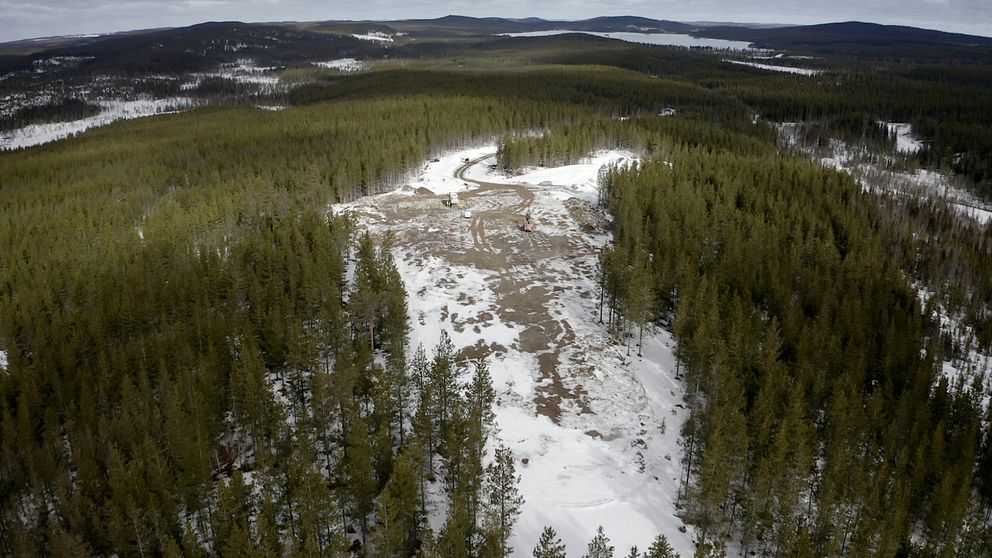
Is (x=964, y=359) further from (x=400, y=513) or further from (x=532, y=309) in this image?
(x=400, y=513)

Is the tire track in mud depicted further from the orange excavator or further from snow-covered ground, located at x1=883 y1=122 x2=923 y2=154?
snow-covered ground, located at x1=883 y1=122 x2=923 y2=154

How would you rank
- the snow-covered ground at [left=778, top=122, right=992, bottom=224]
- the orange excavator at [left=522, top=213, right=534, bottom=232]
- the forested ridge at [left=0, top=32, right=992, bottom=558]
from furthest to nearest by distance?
the snow-covered ground at [left=778, top=122, right=992, bottom=224], the orange excavator at [left=522, top=213, right=534, bottom=232], the forested ridge at [left=0, top=32, right=992, bottom=558]

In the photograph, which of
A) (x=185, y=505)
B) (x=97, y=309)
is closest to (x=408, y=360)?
(x=185, y=505)

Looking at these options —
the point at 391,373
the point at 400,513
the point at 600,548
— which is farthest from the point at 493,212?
the point at 600,548

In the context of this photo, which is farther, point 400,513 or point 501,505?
point 501,505

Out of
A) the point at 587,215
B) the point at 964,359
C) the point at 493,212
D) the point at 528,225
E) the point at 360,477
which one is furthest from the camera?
the point at 587,215

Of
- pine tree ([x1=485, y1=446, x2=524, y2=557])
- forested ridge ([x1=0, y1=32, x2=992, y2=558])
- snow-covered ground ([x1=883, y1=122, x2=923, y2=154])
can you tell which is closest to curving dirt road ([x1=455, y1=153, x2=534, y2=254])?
forested ridge ([x1=0, y1=32, x2=992, y2=558])

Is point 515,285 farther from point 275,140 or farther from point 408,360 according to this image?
point 275,140
